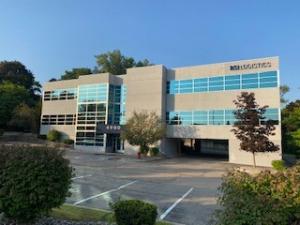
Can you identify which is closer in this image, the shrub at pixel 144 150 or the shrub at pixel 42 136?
the shrub at pixel 144 150

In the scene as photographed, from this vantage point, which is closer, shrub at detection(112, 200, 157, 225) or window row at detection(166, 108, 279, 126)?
shrub at detection(112, 200, 157, 225)

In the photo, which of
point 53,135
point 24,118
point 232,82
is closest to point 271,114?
point 232,82

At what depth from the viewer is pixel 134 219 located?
6703mm

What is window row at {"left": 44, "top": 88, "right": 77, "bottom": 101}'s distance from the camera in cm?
5089

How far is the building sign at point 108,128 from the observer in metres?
43.1

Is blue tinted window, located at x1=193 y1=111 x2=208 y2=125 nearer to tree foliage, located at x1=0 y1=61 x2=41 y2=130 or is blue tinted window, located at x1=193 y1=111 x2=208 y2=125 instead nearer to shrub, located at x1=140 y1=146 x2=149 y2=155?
shrub, located at x1=140 y1=146 x2=149 y2=155

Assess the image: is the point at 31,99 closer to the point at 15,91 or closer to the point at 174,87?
the point at 15,91

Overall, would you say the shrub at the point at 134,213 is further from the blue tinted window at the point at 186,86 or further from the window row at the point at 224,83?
the blue tinted window at the point at 186,86

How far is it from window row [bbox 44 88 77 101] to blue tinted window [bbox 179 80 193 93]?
19045 millimetres

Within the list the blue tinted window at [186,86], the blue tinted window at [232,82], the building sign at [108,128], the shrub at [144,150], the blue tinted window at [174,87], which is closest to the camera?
the blue tinted window at [232,82]

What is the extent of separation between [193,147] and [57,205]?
48.2 m

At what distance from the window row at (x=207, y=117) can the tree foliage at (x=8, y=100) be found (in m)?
32.1

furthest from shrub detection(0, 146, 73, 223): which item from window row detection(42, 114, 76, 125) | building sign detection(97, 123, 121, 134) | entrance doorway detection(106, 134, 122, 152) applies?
window row detection(42, 114, 76, 125)

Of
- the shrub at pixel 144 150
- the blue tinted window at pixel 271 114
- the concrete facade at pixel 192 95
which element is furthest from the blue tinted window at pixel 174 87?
the blue tinted window at pixel 271 114
